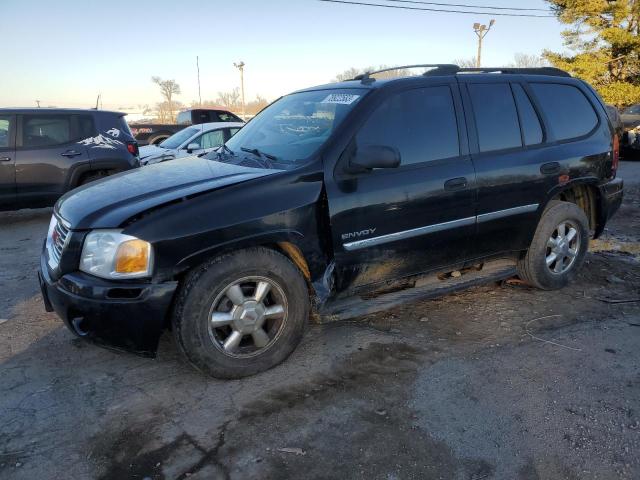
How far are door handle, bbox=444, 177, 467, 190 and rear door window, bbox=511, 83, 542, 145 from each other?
2.64 ft

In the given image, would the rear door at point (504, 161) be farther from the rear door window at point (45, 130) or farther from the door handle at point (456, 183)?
the rear door window at point (45, 130)

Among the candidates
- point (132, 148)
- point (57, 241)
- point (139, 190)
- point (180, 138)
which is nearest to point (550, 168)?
point (139, 190)

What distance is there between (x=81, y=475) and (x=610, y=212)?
4798mm

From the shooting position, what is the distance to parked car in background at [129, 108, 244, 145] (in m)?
15.7

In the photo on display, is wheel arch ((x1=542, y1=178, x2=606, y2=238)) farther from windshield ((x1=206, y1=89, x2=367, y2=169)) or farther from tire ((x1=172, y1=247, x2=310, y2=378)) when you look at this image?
tire ((x1=172, y1=247, x2=310, y2=378))

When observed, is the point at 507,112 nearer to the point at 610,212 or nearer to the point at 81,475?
the point at 610,212

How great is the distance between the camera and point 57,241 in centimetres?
321

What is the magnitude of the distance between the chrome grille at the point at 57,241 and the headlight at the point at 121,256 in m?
0.33

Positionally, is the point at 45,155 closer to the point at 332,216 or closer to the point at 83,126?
the point at 83,126

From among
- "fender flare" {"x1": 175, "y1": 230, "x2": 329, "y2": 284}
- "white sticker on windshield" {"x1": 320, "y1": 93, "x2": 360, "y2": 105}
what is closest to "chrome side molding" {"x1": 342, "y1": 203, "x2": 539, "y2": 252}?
"fender flare" {"x1": 175, "y1": 230, "x2": 329, "y2": 284}

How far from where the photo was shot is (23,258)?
230 inches

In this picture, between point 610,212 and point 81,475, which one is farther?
point 610,212

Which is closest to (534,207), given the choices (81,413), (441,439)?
(441,439)

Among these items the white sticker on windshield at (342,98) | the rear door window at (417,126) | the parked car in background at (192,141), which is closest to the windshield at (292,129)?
the white sticker on windshield at (342,98)
